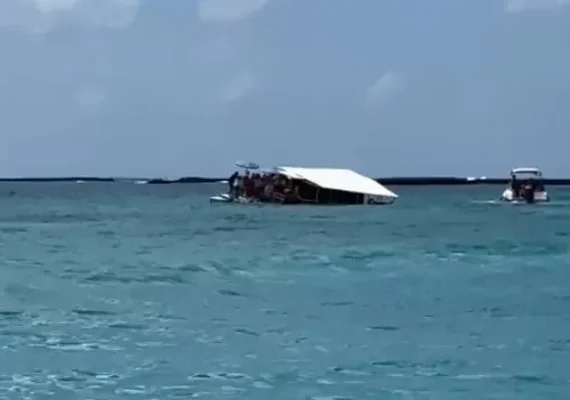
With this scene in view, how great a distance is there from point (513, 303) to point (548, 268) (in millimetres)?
10866

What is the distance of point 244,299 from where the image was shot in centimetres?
2994

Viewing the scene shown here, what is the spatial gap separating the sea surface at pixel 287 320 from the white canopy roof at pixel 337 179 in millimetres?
36047

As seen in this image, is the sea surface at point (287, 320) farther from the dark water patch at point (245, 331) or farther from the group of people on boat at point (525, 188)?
the group of people on boat at point (525, 188)

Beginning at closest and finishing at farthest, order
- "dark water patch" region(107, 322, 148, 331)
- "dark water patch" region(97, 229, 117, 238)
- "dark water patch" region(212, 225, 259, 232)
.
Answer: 1. "dark water patch" region(107, 322, 148, 331)
2. "dark water patch" region(97, 229, 117, 238)
3. "dark water patch" region(212, 225, 259, 232)

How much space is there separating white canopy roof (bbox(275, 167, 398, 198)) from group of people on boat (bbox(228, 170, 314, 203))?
1087mm

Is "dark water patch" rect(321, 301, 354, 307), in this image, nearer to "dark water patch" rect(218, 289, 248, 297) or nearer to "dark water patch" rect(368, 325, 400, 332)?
"dark water patch" rect(218, 289, 248, 297)

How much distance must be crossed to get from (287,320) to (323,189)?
64.7 m

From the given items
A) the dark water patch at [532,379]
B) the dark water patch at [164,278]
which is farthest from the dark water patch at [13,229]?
the dark water patch at [532,379]

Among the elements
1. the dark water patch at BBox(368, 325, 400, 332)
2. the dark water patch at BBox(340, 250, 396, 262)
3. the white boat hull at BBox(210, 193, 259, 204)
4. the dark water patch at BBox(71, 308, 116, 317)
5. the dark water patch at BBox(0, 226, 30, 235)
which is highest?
the white boat hull at BBox(210, 193, 259, 204)

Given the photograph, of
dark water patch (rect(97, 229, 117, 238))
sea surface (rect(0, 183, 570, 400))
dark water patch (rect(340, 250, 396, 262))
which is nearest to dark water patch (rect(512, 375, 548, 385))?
sea surface (rect(0, 183, 570, 400))

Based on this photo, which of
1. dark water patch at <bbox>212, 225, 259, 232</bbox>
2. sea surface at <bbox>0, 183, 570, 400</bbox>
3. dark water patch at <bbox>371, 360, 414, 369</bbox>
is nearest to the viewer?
sea surface at <bbox>0, 183, 570, 400</bbox>

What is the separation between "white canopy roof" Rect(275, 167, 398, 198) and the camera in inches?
3516

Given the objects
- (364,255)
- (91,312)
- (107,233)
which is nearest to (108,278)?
(91,312)

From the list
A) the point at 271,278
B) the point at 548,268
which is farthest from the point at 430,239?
the point at 271,278
